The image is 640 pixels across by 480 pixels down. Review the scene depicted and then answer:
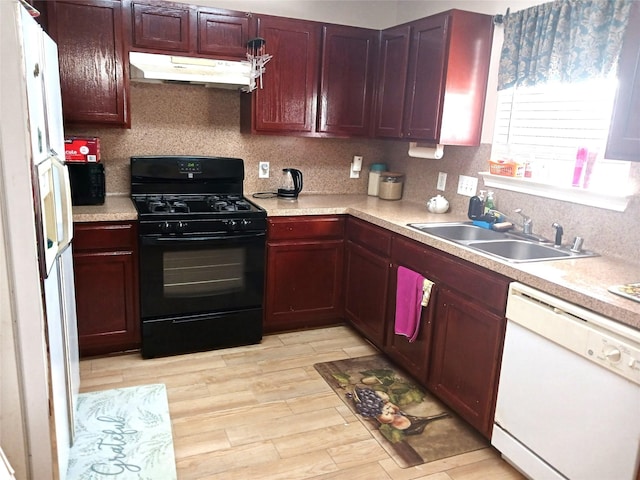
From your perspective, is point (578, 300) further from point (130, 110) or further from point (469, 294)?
point (130, 110)

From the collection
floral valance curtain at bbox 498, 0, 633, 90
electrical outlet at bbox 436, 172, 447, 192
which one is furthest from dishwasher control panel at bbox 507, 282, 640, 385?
electrical outlet at bbox 436, 172, 447, 192

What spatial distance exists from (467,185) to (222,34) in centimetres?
180

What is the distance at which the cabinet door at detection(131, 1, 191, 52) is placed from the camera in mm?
2945

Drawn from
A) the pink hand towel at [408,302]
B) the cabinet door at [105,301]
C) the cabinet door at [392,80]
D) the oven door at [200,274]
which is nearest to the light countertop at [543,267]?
the pink hand towel at [408,302]

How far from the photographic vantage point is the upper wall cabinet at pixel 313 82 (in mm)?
3291

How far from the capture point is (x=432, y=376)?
8.71 feet

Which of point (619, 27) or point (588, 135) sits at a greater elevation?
point (619, 27)

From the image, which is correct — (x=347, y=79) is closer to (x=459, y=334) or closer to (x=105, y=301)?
(x=459, y=334)

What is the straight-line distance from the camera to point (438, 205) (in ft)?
10.7

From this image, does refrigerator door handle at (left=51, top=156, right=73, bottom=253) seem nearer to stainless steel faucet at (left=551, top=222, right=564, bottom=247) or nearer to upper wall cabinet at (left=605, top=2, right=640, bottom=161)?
upper wall cabinet at (left=605, top=2, right=640, bottom=161)

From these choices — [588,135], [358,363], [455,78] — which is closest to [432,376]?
[358,363]

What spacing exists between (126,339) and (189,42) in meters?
1.83

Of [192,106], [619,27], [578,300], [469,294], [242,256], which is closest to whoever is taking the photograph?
[578,300]

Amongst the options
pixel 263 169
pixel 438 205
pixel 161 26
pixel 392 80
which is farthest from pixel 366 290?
pixel 161 26
